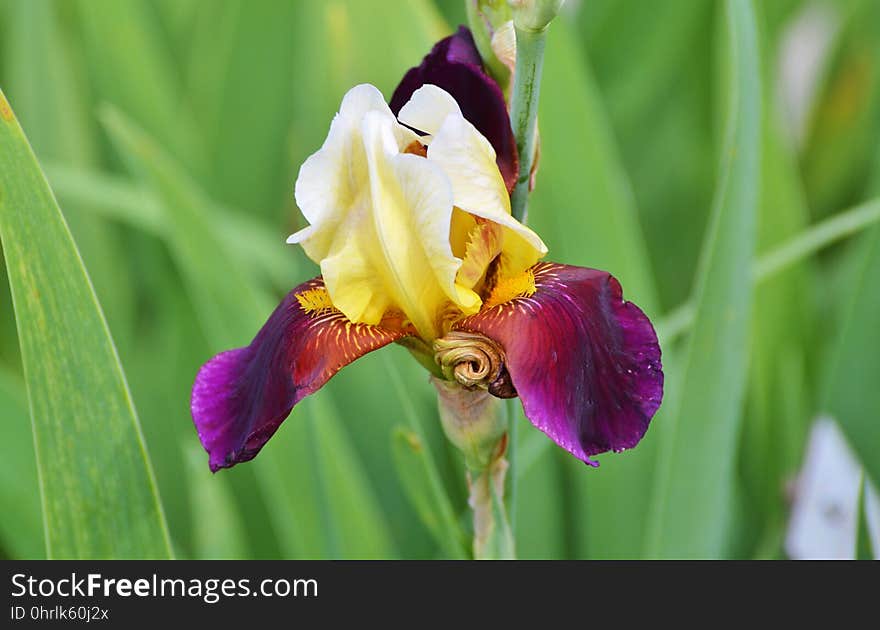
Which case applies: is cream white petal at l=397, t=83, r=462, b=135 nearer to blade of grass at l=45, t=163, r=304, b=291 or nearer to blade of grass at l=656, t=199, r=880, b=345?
blade of grass at l=656, t=199, r=880, b=345

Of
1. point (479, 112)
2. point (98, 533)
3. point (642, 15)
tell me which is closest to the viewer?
point (479, 112)

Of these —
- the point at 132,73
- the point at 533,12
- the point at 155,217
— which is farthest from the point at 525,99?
the point at 132,73

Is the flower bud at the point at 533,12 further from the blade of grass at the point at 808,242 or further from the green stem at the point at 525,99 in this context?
the blade of grass at the point at 808,242

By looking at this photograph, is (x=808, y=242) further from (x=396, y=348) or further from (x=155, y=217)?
(x=155, y=217)

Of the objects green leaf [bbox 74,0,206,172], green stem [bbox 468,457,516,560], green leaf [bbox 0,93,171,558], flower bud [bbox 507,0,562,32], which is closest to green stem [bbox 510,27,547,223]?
flower bud [bbox 507,0,562,32]
